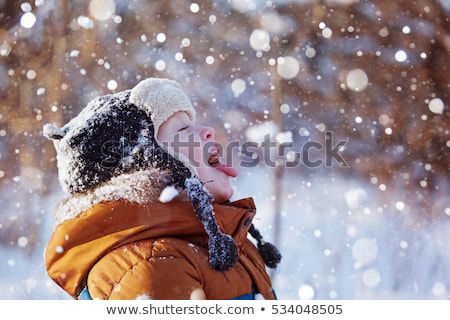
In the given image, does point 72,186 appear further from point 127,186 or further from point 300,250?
point 300,250

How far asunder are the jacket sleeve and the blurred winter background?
724 mm

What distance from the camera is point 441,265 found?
1523 millimetres

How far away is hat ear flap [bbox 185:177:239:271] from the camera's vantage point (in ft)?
2.77

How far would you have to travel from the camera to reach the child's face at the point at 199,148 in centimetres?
98

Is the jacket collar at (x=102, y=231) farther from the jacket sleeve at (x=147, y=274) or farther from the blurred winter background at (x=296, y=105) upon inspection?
the blurred winter background at (x=296, y=105)

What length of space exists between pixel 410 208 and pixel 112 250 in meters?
1.06

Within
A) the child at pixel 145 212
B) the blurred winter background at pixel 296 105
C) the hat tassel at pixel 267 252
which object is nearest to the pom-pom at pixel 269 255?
the hat tassel at pixel 267 252

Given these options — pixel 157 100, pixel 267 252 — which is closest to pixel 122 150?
pixel 157 100

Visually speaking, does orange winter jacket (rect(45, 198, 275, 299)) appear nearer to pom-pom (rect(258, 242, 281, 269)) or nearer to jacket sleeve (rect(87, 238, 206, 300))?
jacket sleeve (rect(87, 238, 206, 300))

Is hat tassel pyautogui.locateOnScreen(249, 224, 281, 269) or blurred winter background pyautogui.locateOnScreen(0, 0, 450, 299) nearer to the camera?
hat tassel pyautogui.locateOnScreen(249, 224, 281, 269)

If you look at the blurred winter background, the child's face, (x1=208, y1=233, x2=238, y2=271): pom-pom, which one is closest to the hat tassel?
the child's face

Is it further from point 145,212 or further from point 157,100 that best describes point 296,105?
point 145,212

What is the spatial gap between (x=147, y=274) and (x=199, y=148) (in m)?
0.29
